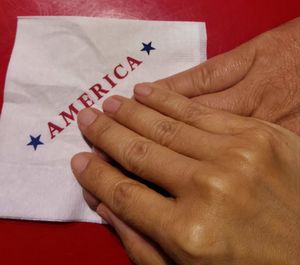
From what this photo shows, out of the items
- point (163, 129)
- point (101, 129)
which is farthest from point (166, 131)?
point (101, 129)

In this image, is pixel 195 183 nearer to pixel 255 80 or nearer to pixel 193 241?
pixel 193 241

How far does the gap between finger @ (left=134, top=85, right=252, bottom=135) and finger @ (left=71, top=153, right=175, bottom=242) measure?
0.13 metres

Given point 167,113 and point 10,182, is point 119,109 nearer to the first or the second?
point 167,113

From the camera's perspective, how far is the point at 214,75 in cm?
62

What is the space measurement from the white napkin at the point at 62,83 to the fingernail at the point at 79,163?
0.5 inches

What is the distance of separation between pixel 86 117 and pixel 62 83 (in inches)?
3.1

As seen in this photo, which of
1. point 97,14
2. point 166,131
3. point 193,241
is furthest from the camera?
point 97,14

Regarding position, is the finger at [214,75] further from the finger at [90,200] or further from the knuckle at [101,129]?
the finger at [90,200]

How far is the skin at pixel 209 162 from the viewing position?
1.42ft

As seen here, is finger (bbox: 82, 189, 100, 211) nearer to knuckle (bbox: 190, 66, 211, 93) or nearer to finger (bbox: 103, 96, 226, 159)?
finger (bbox: 103, 96, 226, 159)

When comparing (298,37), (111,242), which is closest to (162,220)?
(111,242)

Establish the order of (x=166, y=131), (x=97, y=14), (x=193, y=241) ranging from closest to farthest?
(x=193, y=241)
(x=166, y=131)
(x=97, y=14)

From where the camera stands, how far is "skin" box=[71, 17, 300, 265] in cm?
43

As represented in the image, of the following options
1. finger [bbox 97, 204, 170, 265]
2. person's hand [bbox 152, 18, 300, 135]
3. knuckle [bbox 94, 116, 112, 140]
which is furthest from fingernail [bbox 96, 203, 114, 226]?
person's hand [bbox 152, 18, 300, 135]
